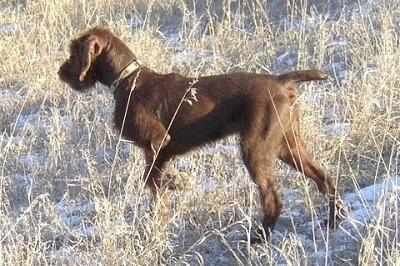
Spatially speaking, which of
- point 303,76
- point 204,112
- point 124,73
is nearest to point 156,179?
point 204,112

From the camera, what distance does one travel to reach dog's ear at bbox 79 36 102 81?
4.22 m

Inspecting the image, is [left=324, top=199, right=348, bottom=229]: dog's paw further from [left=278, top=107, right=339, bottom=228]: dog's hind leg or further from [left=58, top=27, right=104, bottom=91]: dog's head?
[left=58, top=27, right=104, bottom=91]: dog's head

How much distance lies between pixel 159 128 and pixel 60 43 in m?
3.40

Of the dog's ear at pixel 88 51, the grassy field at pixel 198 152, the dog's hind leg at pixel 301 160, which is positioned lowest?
the grassy field at pixel 198 152

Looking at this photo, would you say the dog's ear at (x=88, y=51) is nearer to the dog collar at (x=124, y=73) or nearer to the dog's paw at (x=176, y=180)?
the dog collar at (x=124, y=73)

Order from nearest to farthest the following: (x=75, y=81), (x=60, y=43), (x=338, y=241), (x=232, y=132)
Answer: (x=338, y=241) < (x=232, y=132) < (x=75, y=81) < (x=60, y=43)

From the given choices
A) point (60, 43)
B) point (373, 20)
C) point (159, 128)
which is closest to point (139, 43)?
point (60, 43)

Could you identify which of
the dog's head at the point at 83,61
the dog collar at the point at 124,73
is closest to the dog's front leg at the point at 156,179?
the dog collar at the point at 124,73

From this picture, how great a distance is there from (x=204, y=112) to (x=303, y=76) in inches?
23.1

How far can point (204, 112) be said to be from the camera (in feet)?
13.2

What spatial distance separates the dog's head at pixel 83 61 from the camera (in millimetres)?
4234

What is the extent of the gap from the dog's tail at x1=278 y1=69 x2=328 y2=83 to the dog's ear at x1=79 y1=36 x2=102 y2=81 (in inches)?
43.9

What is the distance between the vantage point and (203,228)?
3930 mm

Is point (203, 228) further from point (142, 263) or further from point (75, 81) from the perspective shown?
point (75, 81)
